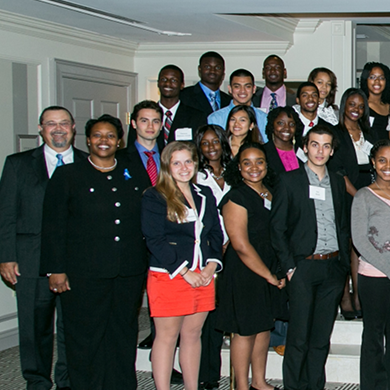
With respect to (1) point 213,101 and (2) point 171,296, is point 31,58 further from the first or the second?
(2) point 171,296

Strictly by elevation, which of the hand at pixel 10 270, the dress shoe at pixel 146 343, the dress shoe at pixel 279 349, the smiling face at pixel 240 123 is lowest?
the dress shoe at pixel 146 343

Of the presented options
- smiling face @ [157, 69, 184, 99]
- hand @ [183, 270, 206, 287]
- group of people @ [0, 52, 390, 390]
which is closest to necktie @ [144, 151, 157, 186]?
group of people @ [0, 52, 390, 390]

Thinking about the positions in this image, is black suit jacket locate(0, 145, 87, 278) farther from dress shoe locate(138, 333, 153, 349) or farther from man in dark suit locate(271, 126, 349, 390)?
man in dark suit locate(271, 126, 349, 390)

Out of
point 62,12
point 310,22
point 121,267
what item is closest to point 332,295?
point 121,267

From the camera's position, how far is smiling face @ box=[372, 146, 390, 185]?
142 inches

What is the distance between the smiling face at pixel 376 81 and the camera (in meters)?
4.87

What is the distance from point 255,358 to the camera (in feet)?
12.7

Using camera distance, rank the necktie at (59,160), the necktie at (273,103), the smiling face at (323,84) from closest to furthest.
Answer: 1. the necktie at (59,160)
2. the smiling face at (323,84)
3. the necktie at (273,103)

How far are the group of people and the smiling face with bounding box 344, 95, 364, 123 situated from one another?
2.42ft

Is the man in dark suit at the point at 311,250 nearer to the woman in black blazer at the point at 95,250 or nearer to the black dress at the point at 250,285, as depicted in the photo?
the black dress at the point at 250,285

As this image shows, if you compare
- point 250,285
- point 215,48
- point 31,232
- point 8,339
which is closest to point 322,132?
point 250,285

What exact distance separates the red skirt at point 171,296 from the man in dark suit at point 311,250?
588 mm

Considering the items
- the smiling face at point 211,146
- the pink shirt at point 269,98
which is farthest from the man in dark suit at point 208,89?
the smiling face at point 211,146

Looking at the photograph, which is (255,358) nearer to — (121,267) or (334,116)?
(121,267)
